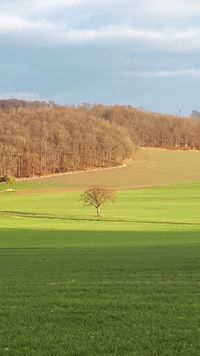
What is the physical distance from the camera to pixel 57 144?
169750 mm

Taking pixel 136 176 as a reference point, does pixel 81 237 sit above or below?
below

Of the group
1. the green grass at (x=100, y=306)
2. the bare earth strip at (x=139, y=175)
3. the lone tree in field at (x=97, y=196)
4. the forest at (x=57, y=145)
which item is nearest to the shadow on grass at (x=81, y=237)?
the green grass at (x=100, y=306)

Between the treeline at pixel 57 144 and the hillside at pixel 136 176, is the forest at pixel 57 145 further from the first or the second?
the hillside at pixel 136 176

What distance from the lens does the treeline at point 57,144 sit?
15150 cm

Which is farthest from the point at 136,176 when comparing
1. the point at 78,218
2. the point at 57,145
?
the point at 78,218

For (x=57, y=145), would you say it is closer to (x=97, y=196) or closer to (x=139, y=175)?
(x=139, y=175)

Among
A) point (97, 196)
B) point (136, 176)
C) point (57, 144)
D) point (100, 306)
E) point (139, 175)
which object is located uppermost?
point (57, 144)

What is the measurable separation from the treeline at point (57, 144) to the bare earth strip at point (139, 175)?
835 centimetres

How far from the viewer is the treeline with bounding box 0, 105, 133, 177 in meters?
152

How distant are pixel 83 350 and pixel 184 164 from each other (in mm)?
148841

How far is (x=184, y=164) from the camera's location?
506 feet

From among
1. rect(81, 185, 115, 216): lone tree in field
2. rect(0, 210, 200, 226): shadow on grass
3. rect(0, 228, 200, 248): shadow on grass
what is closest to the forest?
rect(81, 185, 115, 216): lone tree in field

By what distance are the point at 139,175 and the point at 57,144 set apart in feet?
132

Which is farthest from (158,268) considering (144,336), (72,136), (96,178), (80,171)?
(72,136)
